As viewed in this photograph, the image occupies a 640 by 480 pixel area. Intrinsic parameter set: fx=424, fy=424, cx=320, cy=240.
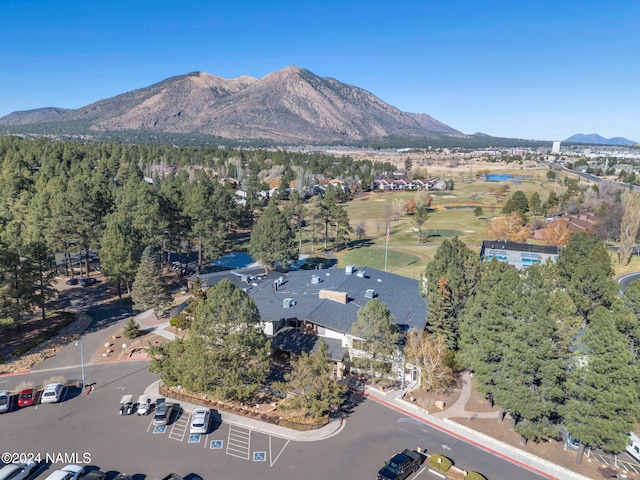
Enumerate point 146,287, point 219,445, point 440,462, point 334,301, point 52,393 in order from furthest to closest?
point 146,287 → point 334,301 → point 52,393 → point 219,445 → point 440,462

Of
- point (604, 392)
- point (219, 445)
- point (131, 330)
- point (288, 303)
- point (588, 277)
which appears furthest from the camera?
point (131, 330)

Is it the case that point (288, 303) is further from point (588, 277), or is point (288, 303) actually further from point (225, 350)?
point (588, 277)

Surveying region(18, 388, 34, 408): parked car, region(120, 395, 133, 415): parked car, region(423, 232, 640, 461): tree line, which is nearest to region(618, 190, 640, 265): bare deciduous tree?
region(423, 232, 640, 461): tree line

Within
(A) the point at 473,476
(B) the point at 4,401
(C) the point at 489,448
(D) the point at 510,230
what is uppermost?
(D) the point at 510,230

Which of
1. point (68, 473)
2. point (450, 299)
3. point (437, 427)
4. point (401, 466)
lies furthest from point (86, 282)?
point (401, 466)

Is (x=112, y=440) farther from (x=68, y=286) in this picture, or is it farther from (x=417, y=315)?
(x=68, y=286)

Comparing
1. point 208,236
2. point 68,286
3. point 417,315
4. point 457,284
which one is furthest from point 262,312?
point 68,286
